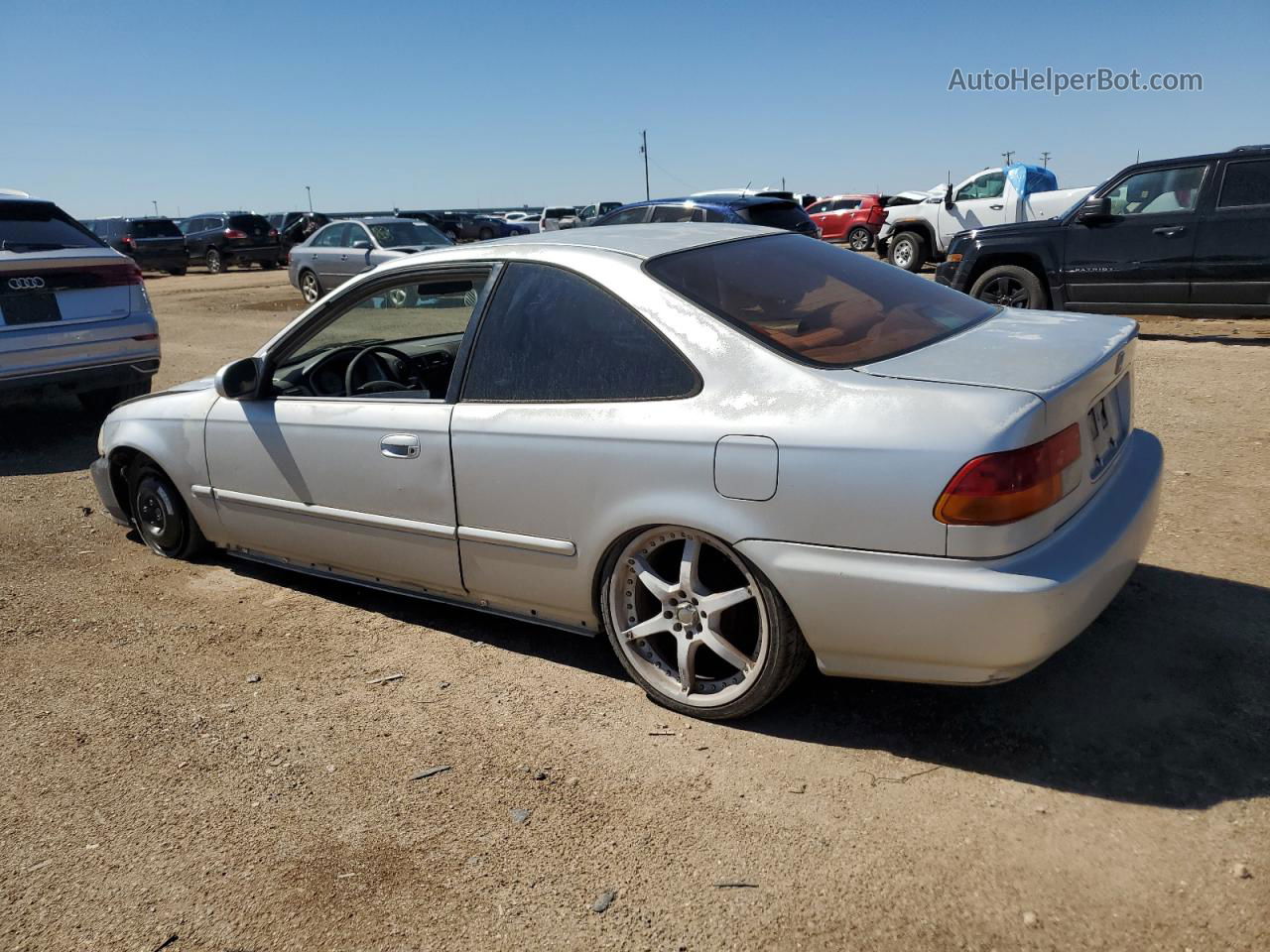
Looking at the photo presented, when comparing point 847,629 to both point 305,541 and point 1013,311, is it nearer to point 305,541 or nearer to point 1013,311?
point 1013,311

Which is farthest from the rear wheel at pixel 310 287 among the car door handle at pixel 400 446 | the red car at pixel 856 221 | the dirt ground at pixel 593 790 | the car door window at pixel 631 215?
the car door handle at pixel 400 446

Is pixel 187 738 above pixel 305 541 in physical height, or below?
below

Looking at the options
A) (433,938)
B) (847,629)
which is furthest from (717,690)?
(433,938)

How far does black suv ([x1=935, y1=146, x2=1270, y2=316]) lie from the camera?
369 inches

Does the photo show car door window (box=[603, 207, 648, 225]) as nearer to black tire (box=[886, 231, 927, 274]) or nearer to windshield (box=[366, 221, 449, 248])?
windshield (box=[366, 221, 449, 248])

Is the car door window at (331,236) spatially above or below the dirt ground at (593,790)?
above

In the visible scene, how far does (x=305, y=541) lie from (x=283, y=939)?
2025mm

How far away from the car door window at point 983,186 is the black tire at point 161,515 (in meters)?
17.4

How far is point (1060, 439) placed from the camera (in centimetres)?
272

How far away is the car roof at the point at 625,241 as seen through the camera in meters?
3.48

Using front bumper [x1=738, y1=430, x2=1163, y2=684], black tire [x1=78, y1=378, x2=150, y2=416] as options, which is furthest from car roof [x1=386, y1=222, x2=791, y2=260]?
black tire [x1=78, y1=378, x2=150, y2=416]

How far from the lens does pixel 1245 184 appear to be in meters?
9.38

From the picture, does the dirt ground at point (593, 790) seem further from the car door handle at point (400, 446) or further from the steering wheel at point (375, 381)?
the steering wheel at point (375, 381)

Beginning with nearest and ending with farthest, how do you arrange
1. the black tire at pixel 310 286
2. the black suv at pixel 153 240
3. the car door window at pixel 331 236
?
→ 1. the car door window at pixel 331 236
2. the black tire at pixel 310 286
3. the black suv at pixel 153 240
